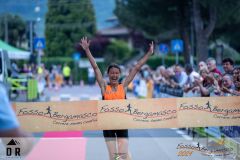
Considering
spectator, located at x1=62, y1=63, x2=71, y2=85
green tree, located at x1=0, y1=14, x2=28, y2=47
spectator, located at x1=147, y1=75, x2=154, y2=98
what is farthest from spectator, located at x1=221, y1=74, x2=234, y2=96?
green tree, located at x1=0, y1=14, x2=28, y2=47

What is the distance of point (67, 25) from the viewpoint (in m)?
102

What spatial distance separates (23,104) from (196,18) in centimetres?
2389

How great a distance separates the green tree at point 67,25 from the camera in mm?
99188

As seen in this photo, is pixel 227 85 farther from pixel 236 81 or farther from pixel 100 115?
pixel 100 115

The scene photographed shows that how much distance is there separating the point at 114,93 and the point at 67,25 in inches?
3733

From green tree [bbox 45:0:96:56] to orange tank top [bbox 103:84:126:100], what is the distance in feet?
291

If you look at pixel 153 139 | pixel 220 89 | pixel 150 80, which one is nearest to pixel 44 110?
pixel 220 89

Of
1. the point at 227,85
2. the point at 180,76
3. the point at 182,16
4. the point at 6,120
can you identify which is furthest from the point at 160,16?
the point at 6,120

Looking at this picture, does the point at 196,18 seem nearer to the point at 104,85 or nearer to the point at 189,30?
the point at 189,30

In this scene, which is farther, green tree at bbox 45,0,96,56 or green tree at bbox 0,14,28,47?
green tree at bbox 45,0,96,56

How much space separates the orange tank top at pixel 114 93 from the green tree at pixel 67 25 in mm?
88834

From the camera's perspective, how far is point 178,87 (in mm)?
18156

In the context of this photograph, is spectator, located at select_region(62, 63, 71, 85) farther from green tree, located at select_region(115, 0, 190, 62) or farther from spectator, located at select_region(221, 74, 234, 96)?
spectator, located at select_region(221, 74, 234, 96)

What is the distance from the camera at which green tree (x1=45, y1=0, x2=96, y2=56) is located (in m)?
99.2
